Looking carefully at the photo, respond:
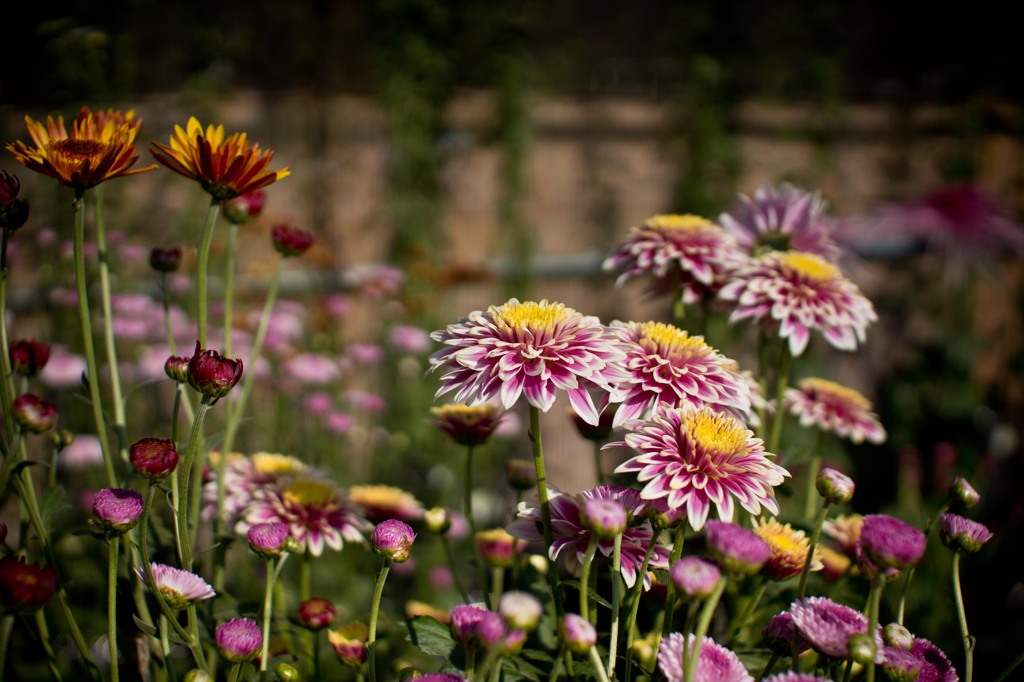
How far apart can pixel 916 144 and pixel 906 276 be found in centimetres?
71

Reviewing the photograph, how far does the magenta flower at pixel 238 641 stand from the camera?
607 millimetres

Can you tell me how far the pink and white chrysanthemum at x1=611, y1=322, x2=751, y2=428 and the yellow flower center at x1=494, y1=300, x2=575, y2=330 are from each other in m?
0.07

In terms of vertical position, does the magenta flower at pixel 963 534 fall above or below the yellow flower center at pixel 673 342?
below

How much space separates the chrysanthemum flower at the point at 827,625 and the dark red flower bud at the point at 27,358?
0.78 meters

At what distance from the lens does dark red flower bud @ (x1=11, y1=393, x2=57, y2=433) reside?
27.4 inches

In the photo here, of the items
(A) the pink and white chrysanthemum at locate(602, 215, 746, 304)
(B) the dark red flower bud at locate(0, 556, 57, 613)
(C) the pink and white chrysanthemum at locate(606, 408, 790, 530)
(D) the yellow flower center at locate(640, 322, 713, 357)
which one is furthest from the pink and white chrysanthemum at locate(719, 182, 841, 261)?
(B) the dark red flower bud at locate(0, 556, 57, 613)

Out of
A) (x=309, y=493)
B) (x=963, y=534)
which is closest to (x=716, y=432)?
(x=963, y=534)

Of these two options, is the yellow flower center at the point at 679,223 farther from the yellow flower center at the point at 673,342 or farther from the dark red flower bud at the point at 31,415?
the dark red flower bud at the point at 31,415

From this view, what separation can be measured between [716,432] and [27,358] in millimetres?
699

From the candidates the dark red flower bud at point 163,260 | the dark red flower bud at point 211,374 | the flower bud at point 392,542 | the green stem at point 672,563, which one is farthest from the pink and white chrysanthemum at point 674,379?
the dark red flower bud at point 163,260

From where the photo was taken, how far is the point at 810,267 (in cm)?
93

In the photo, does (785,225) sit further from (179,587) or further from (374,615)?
(179,587)

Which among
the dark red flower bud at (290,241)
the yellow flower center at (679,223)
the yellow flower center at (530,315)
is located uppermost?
the yellow flower center at (679,223)

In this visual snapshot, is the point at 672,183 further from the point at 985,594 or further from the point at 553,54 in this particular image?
the point at 985,594
